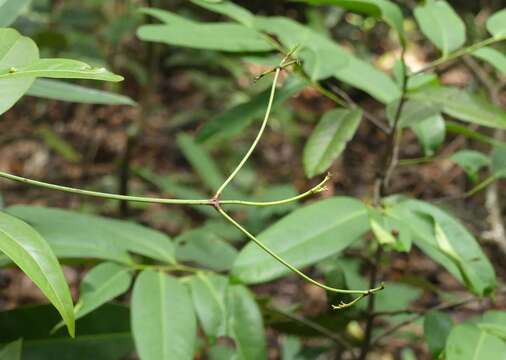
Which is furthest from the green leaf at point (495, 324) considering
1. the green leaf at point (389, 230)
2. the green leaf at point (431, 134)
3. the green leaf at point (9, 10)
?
the green leaf at point (9, 10)

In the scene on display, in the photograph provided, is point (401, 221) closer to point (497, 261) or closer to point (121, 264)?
point (121, 264)

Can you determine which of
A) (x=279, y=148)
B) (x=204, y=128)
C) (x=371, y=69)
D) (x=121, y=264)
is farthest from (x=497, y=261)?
(x=121, y=264)

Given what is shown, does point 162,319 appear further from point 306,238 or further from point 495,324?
point 495,324

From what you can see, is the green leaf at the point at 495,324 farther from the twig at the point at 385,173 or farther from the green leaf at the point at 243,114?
the green leaf at the point at 243,114

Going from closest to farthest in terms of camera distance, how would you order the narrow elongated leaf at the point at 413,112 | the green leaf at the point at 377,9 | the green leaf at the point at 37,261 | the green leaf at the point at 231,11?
the green leaf at the point at 37,261 < the green leaf at the point at 377,9 < the narrow elongated leaf at the point at 413,112 < the green leaf at the point at 231,11

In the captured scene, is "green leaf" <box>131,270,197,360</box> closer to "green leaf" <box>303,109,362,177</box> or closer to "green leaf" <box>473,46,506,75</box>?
"green leaf" <box>303,109,362,177</box>

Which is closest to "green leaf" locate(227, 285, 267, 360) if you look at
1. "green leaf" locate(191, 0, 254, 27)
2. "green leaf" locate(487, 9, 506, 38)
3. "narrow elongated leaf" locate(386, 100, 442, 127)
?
"narrow elongated leaf" locate(386, 100, 442, 127)
